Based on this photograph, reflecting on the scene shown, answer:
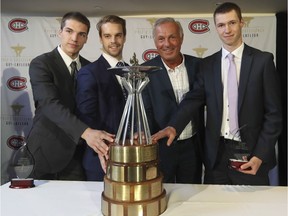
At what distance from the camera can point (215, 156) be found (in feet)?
5.91

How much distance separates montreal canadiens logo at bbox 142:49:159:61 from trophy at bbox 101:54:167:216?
1240mm

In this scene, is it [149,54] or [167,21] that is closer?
[167,21]

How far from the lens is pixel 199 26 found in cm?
231

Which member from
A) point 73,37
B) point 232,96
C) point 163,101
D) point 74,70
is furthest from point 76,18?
point 232,96

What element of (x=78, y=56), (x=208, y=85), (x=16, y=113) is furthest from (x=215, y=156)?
(x=16, y=113)

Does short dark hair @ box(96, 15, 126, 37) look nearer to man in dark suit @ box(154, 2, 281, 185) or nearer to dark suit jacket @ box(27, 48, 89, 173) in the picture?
dark suit jacket @ box(27, 48, 89, 173)

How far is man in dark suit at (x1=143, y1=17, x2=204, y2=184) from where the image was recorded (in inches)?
76.2

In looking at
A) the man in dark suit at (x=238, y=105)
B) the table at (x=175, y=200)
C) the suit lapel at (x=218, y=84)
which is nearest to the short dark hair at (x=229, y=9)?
the man in dark suit at (x=238, y=105)

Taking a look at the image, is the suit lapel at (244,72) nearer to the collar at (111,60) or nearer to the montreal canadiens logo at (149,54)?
the montreal canadiens logo at (149,54)

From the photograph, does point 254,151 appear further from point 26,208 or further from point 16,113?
point 16,113

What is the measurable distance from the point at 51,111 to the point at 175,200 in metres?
1.08

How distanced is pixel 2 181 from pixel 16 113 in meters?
0.57

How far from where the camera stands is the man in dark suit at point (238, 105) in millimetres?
1668

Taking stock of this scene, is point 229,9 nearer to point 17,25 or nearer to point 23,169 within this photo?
point 23,169
